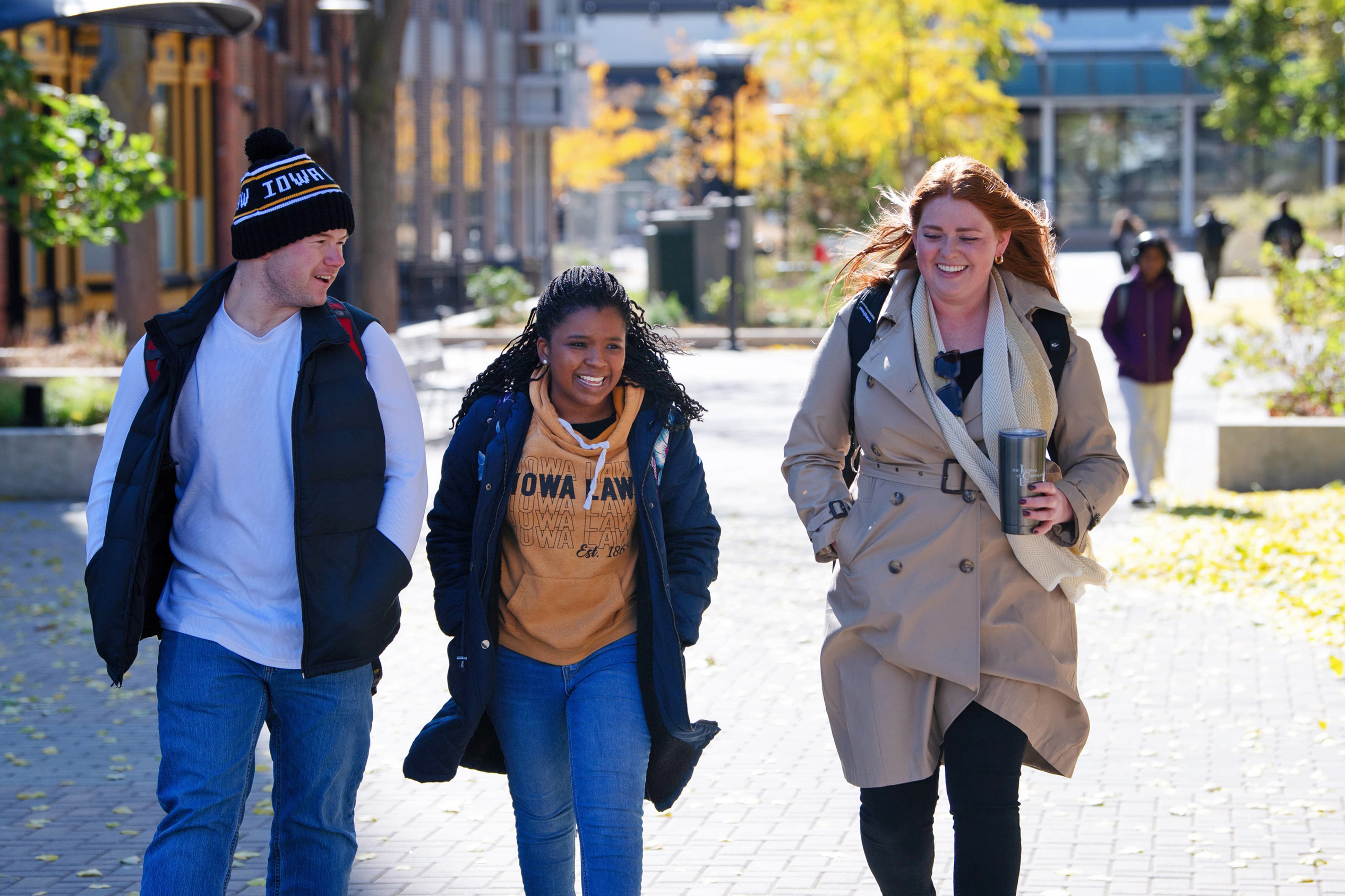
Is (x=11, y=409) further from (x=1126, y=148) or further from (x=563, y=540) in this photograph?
(x=1126, y=148)

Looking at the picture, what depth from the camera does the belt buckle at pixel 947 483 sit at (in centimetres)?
396

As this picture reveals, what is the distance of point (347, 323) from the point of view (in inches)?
151

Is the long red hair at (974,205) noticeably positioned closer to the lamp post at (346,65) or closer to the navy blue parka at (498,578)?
the navy blue parka at (498,578)

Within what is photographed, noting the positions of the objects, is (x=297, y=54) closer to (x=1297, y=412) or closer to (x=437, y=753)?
(x=1297, y=412)

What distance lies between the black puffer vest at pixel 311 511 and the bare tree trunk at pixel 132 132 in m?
12.8

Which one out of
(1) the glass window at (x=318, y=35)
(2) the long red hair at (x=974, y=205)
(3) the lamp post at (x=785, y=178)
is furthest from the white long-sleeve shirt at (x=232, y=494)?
(3) the lamp post at (x=785, y=178)

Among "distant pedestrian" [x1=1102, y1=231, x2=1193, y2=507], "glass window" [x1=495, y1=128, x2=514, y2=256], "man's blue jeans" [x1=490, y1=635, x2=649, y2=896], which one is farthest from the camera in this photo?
"glass window" [x1=495, y1=128, x2=514, y2=256]

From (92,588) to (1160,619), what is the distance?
6.27 meters

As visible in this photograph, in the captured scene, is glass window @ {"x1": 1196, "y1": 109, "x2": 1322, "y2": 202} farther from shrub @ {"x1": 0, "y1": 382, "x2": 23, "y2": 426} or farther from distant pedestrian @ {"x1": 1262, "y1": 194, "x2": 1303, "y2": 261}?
shrub @ {"x1": 0, "y1": 382, "x2": 23, "y2": 426}

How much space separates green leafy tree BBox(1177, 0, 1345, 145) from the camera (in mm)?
30109

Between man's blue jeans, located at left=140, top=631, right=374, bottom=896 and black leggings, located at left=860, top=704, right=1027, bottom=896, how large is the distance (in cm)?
121

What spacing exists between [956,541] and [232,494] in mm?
1607

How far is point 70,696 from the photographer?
24.6ft

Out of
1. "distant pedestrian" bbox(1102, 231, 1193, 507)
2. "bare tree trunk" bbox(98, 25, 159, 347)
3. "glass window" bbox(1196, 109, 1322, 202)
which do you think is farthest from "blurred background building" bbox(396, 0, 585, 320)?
"glass window" bbox(1196, 109, 1322, 202)
